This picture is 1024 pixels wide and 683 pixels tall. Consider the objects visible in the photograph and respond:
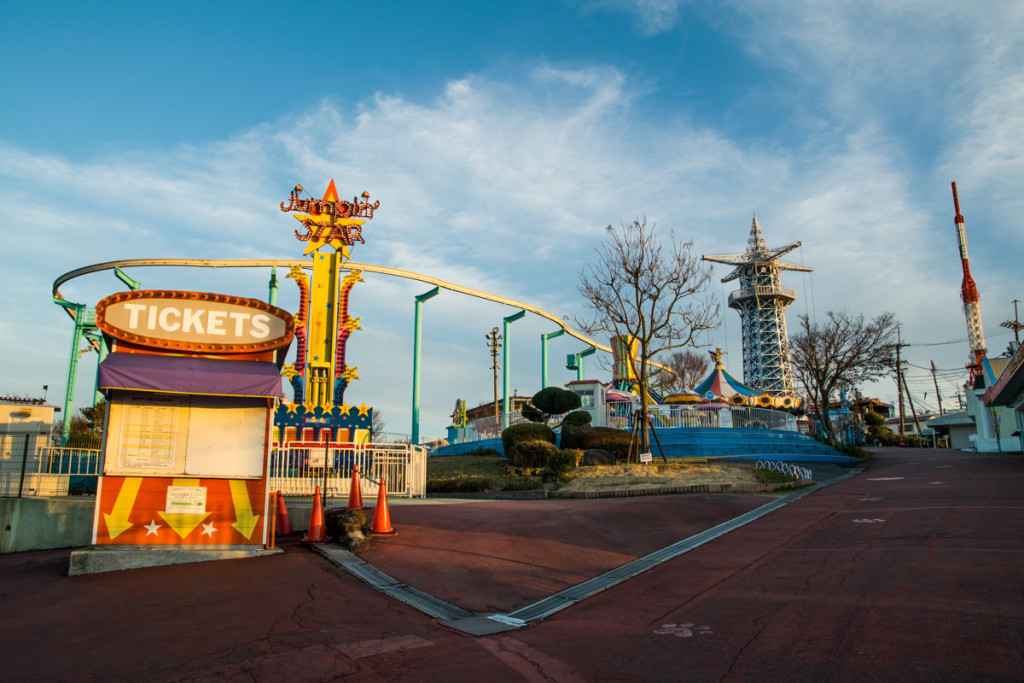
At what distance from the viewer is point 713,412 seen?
99.6ft

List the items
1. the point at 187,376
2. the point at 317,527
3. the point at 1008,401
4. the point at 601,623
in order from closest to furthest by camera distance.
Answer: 1. the point at 601,623
2. the point at 187,376
3. the point at 317,527
4. the point at 1008,401

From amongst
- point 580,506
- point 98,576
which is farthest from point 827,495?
point 98,576

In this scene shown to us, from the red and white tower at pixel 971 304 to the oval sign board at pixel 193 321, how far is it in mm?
49758

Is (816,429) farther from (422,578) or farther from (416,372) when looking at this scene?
(422,578)

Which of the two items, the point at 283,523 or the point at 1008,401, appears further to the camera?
the point at 1008,401

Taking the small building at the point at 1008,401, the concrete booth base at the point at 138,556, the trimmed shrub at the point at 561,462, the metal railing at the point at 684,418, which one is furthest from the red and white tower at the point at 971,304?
the concrete booth base at the point at 138,556

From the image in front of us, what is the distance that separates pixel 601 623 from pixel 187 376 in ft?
→ 21.2

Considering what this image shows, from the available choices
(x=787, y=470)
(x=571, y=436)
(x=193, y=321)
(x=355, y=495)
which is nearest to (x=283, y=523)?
(x=355, y=495)

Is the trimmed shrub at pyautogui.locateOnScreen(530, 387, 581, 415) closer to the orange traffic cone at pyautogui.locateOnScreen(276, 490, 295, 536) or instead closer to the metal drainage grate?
the metal drainage grate

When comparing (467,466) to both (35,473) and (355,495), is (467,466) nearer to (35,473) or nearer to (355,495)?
(35,473)

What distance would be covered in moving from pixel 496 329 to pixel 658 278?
835 inches

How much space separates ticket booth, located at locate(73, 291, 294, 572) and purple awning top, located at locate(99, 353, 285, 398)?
1cm

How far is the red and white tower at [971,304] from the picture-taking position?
45875 mm

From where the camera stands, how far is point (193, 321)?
988 cm
